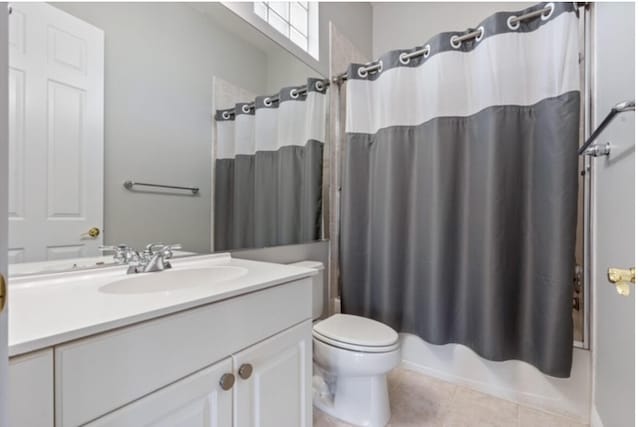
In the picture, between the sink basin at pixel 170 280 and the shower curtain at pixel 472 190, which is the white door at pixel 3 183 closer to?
the sink basin at pixel 170 280

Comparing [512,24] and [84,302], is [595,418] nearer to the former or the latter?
[512,24]

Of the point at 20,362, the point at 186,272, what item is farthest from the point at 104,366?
the point at 186,272

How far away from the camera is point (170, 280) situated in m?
1.01

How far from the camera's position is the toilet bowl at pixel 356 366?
4.13 ft

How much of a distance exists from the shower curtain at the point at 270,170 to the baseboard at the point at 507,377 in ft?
3.20

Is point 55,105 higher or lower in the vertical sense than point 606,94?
lower

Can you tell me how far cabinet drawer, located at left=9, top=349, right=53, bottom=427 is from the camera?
456 millimetres

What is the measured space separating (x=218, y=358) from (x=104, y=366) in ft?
0.87

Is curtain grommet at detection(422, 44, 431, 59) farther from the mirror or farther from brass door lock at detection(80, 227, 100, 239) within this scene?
brass door lock at detection(80, 227, 100, 239)

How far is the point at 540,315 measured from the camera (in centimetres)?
135

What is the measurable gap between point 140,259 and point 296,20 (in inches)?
68.7

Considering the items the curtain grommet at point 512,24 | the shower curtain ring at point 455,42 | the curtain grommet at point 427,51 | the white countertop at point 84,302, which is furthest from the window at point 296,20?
the white countertop at point 84,302

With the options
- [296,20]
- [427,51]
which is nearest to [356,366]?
[427,51]

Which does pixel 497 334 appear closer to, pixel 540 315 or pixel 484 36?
pixel 540 315
